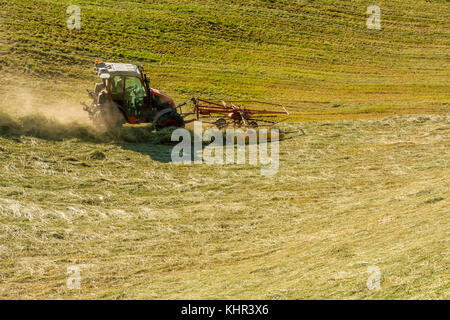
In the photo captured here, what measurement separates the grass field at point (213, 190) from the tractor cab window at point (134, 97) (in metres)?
0.78

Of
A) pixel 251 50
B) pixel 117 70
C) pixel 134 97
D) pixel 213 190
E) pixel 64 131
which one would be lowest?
pixel 213 190

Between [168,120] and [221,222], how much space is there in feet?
18.8

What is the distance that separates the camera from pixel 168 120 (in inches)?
547

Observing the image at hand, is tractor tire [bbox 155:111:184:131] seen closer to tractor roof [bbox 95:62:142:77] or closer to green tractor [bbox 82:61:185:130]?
green tractor [bbox 82:61:185:130]

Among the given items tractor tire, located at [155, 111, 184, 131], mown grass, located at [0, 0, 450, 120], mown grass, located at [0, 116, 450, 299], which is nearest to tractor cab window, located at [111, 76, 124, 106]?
tractor tire, located at [155, 111, 184, 131]

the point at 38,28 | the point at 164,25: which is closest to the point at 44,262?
the point at 38,28

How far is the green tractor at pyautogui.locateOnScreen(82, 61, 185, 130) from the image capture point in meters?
13.0

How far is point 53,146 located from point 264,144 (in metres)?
5.70

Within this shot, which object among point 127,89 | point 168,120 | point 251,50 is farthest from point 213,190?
point 251,50

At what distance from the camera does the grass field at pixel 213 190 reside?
22.0 feet

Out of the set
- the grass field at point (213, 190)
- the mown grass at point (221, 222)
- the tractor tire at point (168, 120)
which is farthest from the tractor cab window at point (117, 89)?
the mown grass at point (221, 222)

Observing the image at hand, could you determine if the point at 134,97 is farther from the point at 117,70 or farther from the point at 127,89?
the point at 117,70

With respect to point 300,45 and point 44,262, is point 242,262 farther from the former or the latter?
point 300,45

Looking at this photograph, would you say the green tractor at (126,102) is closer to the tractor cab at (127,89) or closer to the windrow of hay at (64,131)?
the tractor cab at (127,89)
